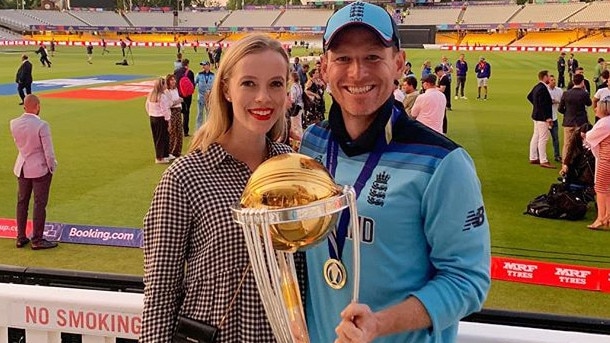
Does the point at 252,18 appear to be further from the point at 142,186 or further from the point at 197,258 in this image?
the point at 197,258

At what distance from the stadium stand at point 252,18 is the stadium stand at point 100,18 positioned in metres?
13.7

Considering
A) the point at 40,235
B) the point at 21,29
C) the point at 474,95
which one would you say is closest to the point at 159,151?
the point at 40,235

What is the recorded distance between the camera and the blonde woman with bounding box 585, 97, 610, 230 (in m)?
7.86

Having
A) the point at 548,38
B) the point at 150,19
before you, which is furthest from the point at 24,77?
the point at 150,19

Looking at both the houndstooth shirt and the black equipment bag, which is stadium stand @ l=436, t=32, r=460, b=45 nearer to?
the black equipment bag

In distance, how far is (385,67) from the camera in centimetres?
166

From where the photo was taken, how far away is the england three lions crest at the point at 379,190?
1.59 metres

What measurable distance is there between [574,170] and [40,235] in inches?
279

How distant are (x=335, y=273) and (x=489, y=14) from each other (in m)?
77.8

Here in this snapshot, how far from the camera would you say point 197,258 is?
6.59ft

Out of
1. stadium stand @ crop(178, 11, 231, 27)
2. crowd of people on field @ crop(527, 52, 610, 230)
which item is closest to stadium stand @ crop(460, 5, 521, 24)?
stadium stand @ crop(178, 11, 231, 27)

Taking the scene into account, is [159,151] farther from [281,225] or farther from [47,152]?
[281,225]

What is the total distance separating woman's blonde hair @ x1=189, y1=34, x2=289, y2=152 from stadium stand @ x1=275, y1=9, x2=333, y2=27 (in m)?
75.6

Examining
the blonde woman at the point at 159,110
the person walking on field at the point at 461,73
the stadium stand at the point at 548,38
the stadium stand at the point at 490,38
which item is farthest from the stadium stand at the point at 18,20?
the blonde woman at the point at 159,110
